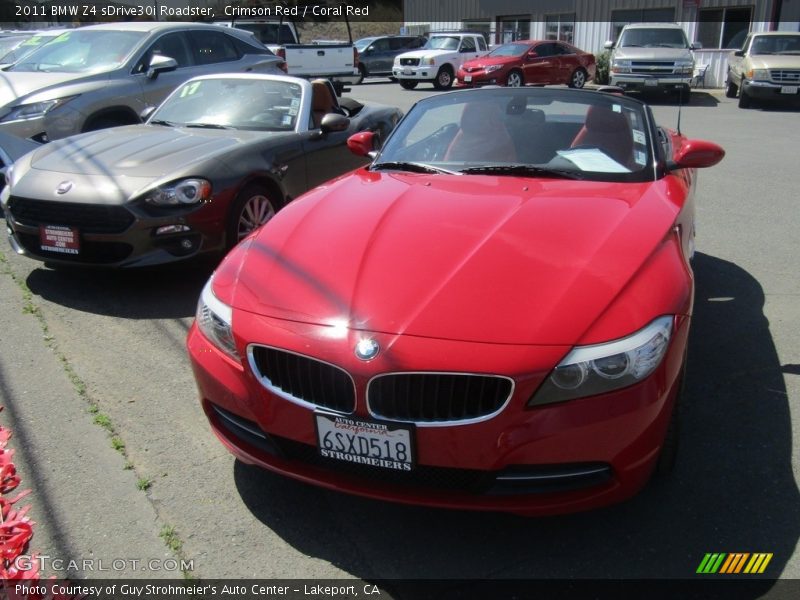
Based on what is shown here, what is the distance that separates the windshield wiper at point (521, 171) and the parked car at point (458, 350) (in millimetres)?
464

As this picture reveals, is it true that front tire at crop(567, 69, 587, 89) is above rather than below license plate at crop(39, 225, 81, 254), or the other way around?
below

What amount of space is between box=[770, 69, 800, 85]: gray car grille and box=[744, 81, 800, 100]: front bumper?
0.30 feet

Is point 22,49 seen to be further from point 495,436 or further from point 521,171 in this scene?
point 495,436

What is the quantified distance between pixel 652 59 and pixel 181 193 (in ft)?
55.5

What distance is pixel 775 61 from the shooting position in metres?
17.2

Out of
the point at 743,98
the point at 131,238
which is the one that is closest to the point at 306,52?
the point at 743,98

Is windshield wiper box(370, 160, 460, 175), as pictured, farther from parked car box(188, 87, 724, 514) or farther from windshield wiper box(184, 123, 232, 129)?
windshield wiper box(184, 123, 232, 129)

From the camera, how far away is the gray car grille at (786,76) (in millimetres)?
16828

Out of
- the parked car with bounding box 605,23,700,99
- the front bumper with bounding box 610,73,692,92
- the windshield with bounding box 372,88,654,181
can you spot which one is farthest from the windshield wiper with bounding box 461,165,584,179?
the front bumper with bounding box 610,73,692,92

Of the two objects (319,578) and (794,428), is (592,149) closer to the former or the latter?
(794,428)

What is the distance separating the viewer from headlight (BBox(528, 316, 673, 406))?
240 centimetres

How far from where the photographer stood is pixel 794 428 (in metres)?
3.41

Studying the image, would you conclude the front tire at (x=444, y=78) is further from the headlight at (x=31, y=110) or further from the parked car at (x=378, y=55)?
the headlight at (x=31, y=110)

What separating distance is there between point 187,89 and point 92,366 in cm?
346
